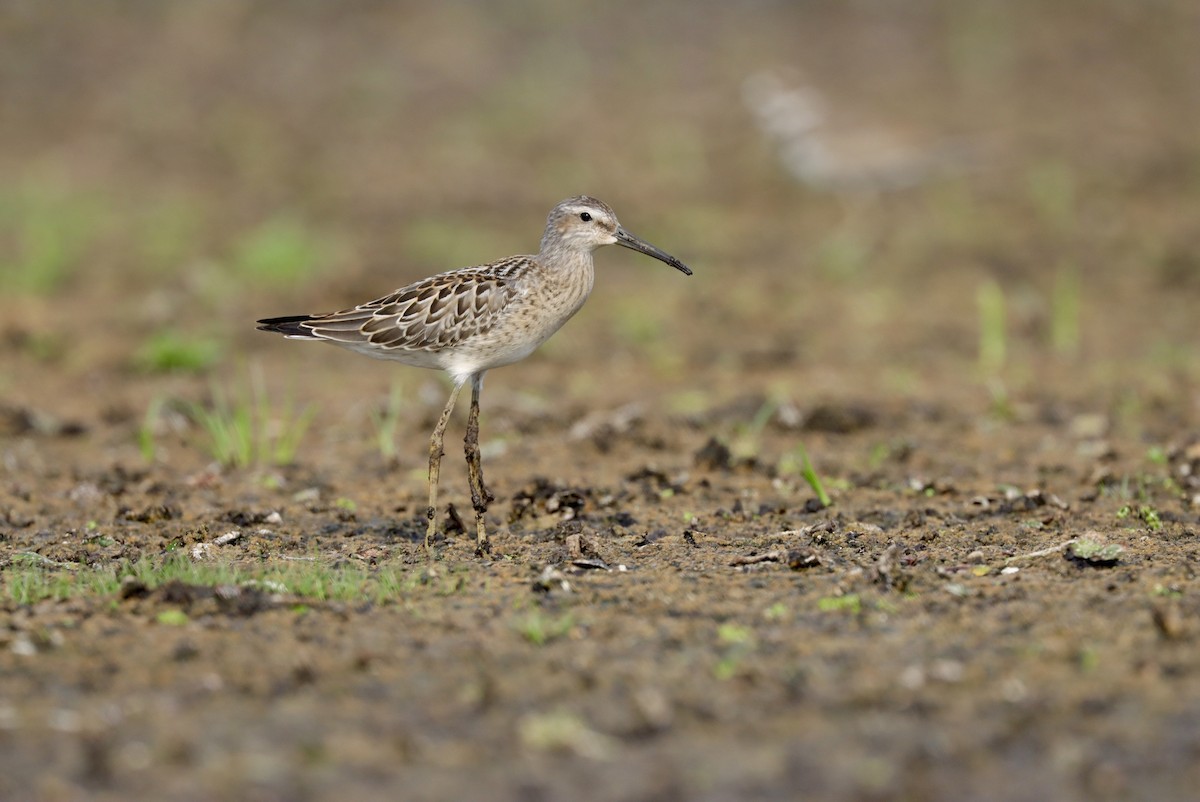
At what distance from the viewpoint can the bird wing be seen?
704cm

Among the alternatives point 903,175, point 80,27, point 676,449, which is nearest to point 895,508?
point 676,449

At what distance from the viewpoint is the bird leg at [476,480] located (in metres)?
6.73

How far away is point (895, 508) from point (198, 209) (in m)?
10.2

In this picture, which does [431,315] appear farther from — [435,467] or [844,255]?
[844,255]

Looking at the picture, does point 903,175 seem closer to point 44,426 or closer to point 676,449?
point 676,449

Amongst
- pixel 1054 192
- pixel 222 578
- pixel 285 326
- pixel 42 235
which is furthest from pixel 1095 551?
pixel 42 235

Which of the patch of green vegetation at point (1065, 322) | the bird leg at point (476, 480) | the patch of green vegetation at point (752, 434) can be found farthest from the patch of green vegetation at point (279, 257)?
the patch of green vegetation at point (1065, 322)

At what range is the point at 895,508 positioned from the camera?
7457mm

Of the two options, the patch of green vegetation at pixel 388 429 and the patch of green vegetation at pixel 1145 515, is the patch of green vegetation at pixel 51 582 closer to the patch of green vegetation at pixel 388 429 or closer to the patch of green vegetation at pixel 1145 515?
the patch of green vegetation at pixel 388 429

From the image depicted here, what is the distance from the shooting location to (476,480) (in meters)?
7.06

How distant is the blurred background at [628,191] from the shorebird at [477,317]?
160 cm

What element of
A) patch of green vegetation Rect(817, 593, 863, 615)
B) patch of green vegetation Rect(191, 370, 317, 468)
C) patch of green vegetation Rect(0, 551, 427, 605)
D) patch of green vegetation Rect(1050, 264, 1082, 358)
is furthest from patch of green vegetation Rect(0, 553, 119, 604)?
patch of green vegetation Rect(1050, 264, 1082, 358)

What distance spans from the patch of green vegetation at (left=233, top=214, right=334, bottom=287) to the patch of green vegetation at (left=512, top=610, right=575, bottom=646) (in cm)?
786

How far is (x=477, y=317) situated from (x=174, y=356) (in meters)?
4.57
